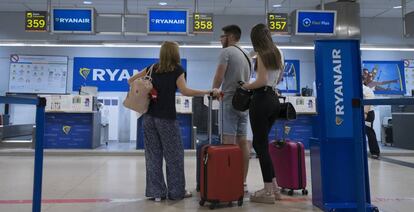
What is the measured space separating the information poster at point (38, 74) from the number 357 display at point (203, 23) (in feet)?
15.3

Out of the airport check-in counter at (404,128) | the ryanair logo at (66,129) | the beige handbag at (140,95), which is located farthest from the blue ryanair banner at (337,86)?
the airport check-in counter at (404,128)

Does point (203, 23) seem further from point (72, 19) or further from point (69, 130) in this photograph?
point (69, 130)

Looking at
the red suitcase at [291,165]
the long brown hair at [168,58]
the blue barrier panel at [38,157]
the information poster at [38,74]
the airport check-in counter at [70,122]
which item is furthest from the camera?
the information poster at [38,74]

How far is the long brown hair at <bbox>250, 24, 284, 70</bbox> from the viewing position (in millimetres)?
2715

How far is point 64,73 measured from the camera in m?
10.3

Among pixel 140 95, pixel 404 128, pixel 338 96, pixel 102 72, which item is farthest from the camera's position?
pixel 102 72

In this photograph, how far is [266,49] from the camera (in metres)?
2.73

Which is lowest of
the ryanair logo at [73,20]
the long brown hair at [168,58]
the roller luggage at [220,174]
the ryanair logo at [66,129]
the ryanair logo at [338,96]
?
the roller luggage at [220,174]

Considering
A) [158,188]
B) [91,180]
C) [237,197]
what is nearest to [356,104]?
[237,197]

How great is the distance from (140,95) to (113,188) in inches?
41.4

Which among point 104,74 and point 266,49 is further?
point 104,74

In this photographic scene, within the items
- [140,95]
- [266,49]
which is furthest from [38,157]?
[266,49]

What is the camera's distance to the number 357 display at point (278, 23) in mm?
7617

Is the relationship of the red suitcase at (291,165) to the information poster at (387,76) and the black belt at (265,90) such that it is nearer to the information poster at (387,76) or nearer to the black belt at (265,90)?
the black belt at (265,90)
